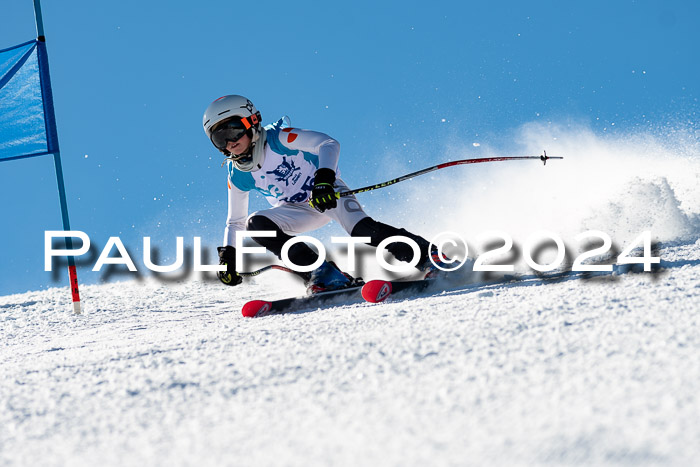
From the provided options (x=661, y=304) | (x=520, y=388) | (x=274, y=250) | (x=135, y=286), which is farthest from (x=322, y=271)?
(x=135, y=286)

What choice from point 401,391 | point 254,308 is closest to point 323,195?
point 254,308

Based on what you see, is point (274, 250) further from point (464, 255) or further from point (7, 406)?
point (7, 406)

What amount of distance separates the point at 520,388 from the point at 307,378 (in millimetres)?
620

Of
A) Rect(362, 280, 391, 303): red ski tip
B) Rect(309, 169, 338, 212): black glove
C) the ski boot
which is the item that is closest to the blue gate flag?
the ski boot

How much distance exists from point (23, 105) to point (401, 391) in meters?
6.48

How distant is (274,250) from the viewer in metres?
4.44

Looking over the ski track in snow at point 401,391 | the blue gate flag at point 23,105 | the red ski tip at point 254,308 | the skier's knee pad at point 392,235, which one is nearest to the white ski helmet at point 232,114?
the skier's knee pad at point 392,235

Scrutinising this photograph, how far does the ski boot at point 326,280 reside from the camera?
14.3 ft

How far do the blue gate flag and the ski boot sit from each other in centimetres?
368

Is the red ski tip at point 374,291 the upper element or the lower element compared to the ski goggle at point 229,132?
lower

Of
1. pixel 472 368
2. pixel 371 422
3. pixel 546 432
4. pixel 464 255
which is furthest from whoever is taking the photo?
pixel 464 255

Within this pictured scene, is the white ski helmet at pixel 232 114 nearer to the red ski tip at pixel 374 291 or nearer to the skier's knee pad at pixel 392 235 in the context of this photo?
the skier's knee pad at pixel 392 235

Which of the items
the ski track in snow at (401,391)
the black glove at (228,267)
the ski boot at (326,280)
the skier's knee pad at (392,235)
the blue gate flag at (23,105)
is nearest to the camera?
the ski track in snow at (401,391)

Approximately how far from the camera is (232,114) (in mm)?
4262
